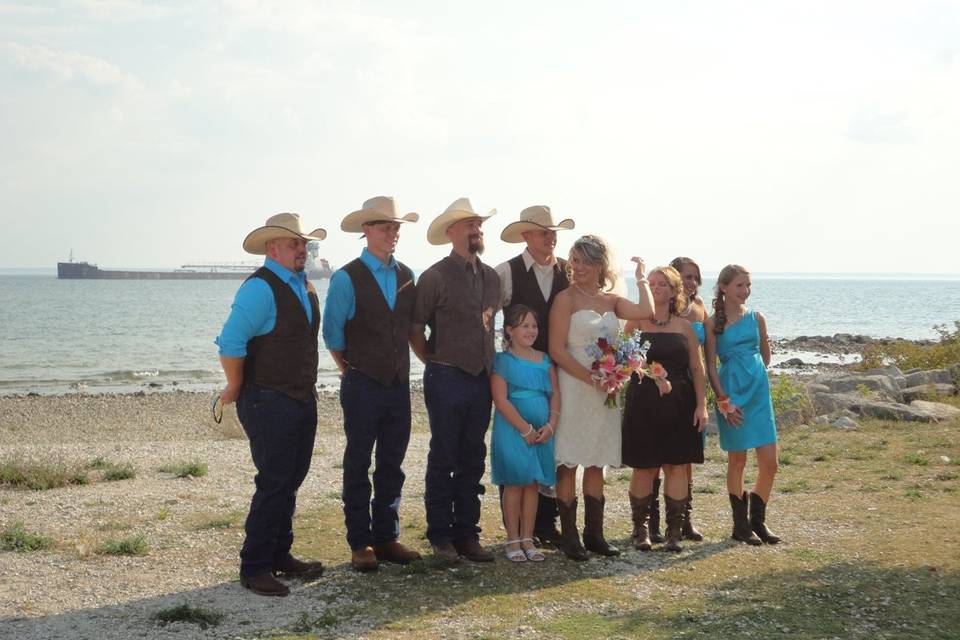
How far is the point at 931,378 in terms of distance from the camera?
62.3 feet

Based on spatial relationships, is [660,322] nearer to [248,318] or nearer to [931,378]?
[248,318]

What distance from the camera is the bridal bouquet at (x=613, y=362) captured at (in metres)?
7.07

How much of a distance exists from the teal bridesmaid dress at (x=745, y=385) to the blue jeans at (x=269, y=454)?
10.6ft

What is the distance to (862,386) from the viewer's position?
17438 millimetres

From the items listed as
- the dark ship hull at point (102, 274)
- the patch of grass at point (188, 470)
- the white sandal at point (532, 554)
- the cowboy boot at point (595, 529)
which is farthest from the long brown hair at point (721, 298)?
the dark ship hull at point (102, 274)

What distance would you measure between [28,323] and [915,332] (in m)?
52.9

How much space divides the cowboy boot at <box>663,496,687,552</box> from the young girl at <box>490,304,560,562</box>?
3.11 feet

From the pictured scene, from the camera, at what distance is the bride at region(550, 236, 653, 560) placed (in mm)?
7266

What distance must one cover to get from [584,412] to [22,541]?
4.19 m

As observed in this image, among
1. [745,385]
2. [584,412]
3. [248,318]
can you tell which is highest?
[248,318]

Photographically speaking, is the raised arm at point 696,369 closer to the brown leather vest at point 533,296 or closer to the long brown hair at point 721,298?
the long brown hair at point 721,298

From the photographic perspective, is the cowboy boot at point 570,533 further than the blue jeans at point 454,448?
Yes

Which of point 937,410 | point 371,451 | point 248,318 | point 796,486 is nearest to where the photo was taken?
point 248,318

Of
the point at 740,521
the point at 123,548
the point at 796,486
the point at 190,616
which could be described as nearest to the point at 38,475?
the point at 123,548
